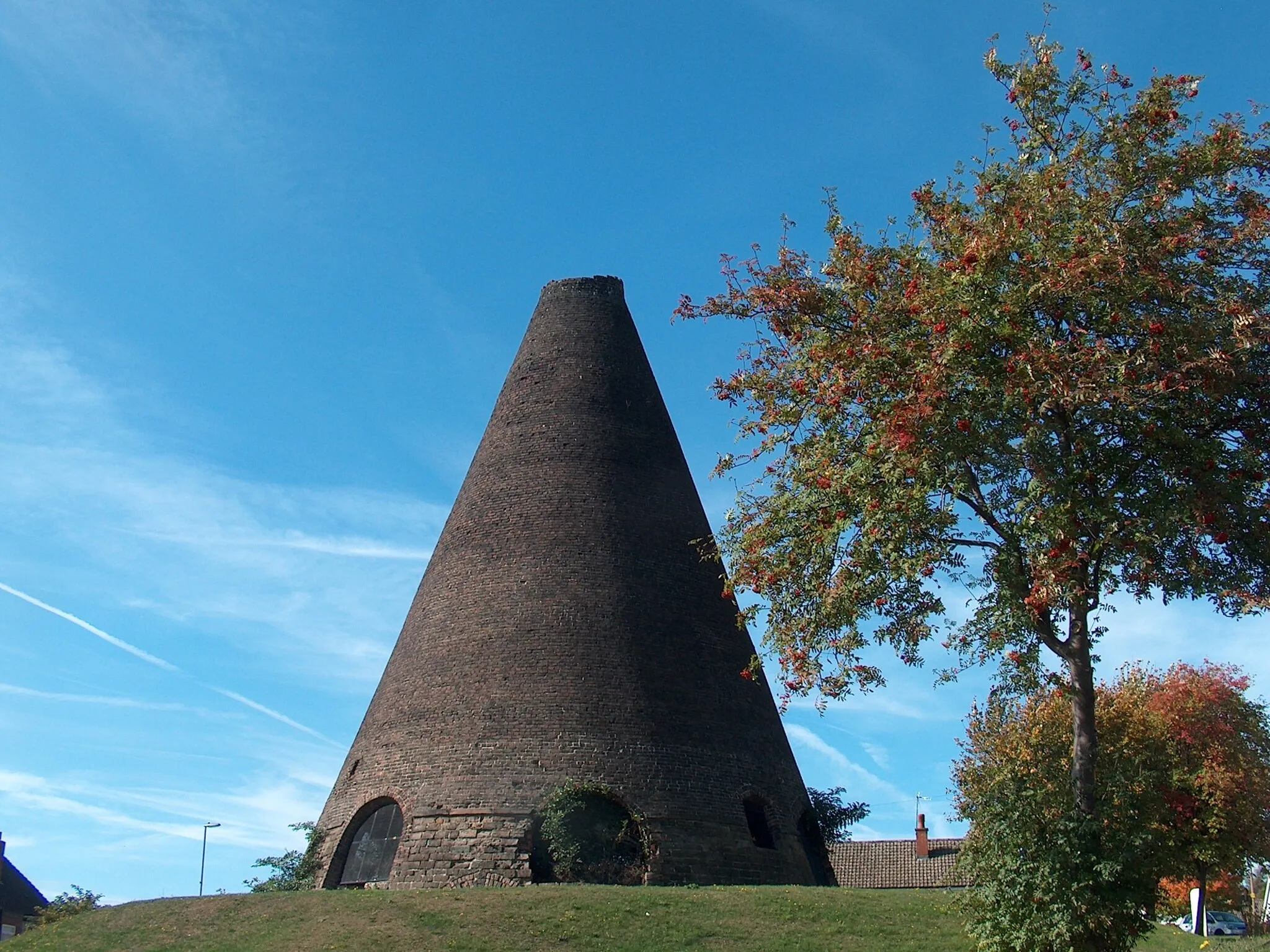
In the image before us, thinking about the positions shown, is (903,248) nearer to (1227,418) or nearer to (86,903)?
(1227,418)

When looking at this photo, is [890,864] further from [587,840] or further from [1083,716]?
[1083,716]

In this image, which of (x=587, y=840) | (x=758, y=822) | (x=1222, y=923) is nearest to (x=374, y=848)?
(x=587, y=840)

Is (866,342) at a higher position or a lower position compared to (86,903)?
higher

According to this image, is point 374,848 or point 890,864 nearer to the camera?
point 374,848

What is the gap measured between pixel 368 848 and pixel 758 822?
6740 millimetres

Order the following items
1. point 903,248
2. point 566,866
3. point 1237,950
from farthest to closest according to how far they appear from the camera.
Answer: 1. point 566,866
2. point 1237,950
3. point 903,248

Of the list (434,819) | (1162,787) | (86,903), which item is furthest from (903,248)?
(86,903)

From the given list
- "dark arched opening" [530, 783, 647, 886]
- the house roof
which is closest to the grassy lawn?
"dark arched opening" [530, 783, 647, 886]

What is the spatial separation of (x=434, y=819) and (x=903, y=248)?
11.6 metres

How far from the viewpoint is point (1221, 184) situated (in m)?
13.1

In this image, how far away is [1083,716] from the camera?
13.0 meters

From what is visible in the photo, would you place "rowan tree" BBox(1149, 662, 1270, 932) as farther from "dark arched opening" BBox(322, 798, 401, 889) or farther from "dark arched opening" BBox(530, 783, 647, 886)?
"dark arched opening" BBox(322, 798, 401, 889)

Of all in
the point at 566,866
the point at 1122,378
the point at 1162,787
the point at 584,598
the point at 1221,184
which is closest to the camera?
the point at 1122,378

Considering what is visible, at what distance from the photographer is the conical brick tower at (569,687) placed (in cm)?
1909
